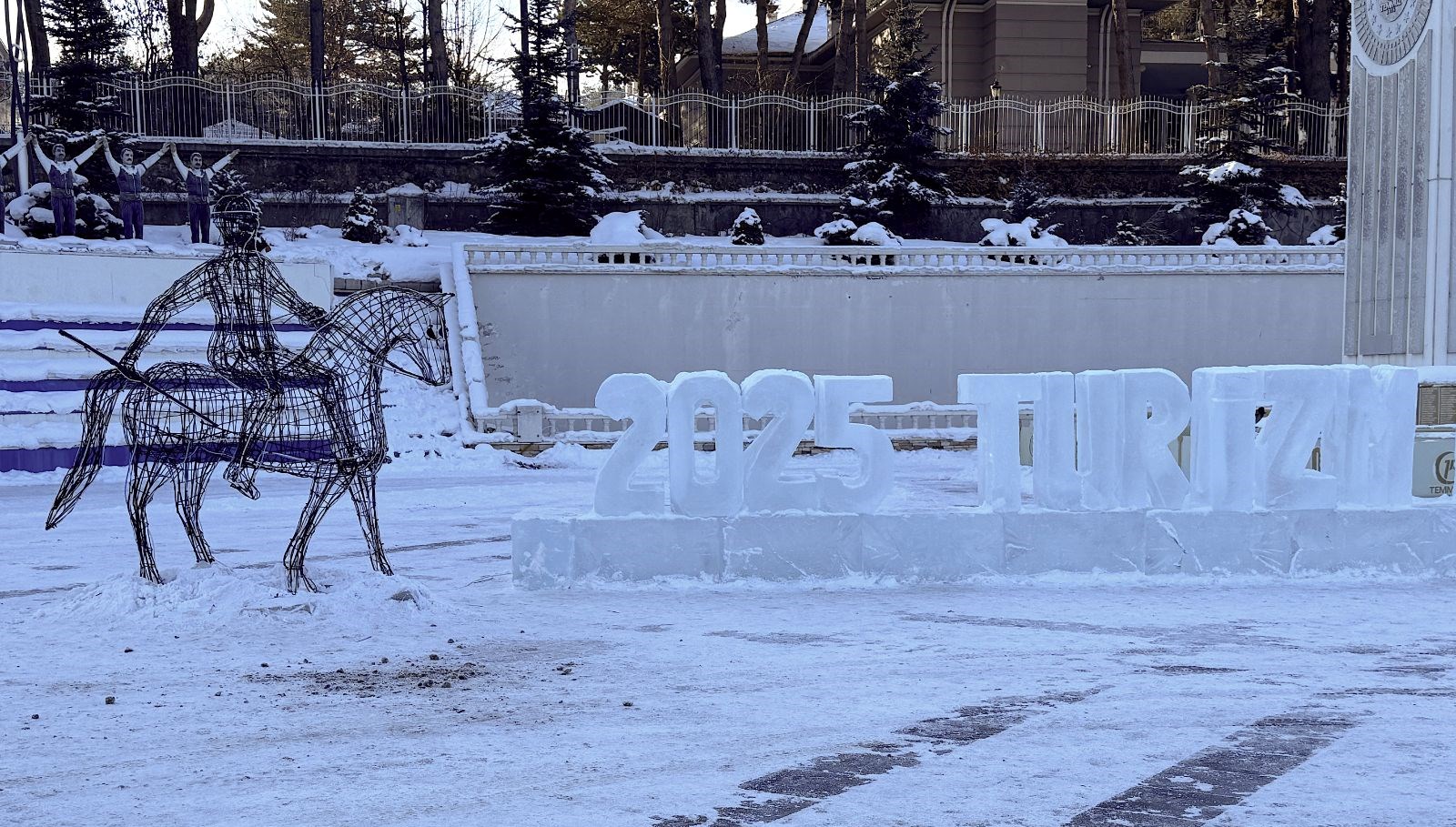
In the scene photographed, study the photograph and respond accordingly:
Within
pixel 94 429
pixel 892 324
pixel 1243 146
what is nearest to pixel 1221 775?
pixel 94 429

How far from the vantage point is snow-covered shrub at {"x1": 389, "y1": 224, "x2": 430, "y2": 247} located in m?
30.8

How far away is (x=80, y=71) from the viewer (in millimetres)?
33375

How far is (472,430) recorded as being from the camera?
22891mm

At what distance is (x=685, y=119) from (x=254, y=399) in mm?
32155

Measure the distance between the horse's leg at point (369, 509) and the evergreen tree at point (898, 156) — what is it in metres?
25.4

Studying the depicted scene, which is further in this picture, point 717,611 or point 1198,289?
point 1198,289

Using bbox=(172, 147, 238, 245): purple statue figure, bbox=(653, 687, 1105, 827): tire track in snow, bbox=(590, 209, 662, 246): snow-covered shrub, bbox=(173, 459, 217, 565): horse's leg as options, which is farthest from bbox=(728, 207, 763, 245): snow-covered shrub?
bbox=(653, 687, 1105, 827): tire track in snow

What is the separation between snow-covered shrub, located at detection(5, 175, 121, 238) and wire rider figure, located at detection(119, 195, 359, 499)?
71.5 feet

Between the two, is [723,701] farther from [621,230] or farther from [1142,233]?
[1142,233]

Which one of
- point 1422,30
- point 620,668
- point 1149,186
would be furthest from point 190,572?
point 1149,186

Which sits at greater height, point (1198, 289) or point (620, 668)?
point (1198, 289)

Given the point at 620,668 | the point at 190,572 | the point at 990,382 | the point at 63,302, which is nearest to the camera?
the point at 620,668

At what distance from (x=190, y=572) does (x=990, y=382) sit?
574 centimetres

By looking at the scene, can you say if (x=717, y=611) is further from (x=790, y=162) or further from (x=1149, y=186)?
(x=1149, y=186)
